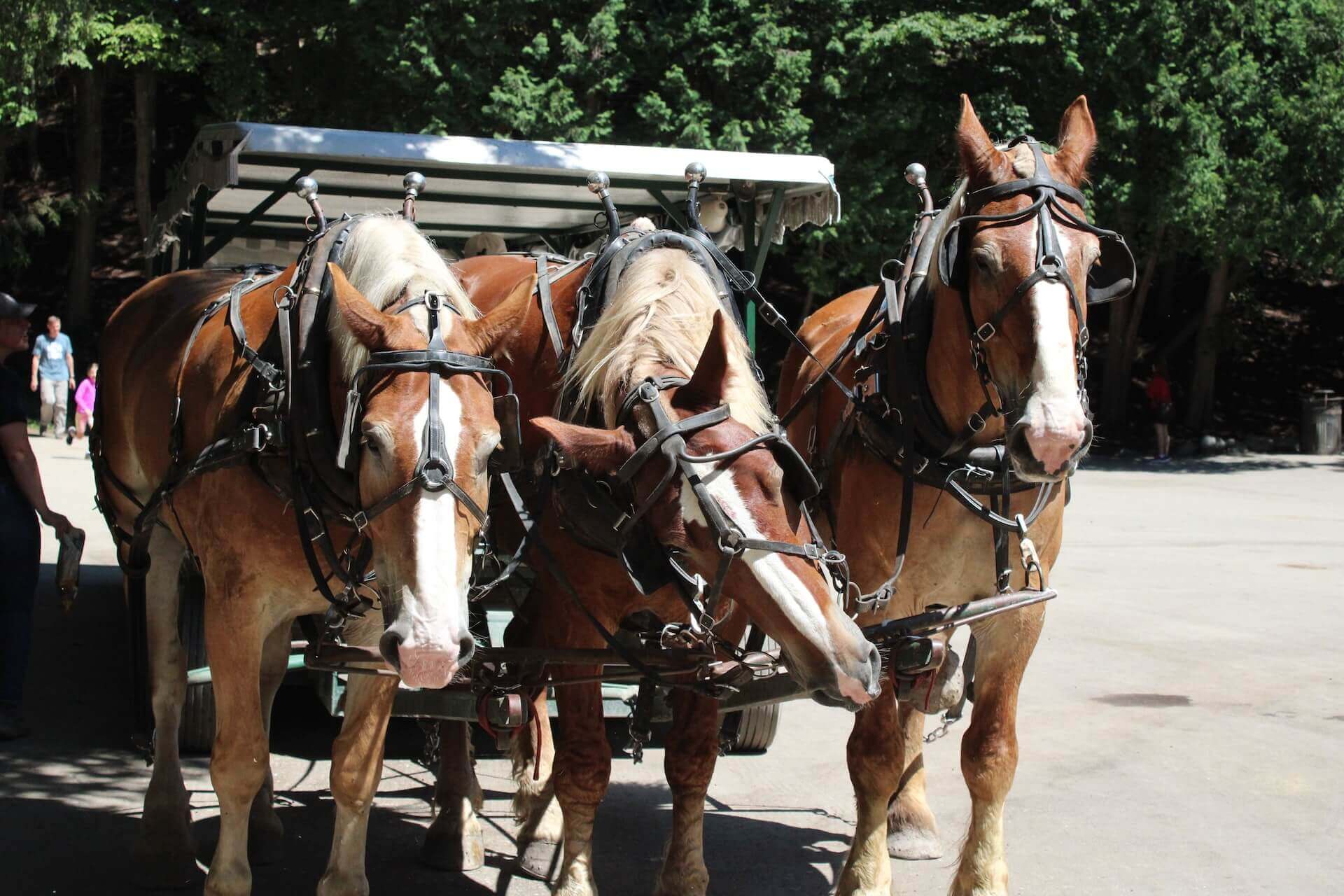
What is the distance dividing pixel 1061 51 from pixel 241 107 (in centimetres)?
1235

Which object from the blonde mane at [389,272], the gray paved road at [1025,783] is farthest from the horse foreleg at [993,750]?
the blonde mane at [389,272]

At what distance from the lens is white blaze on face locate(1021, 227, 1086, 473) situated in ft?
10.6

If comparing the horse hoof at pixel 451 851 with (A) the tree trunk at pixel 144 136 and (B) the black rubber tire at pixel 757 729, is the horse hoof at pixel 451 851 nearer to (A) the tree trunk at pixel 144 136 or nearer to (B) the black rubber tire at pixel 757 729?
(B) the black rubber tire at pixel 757 729

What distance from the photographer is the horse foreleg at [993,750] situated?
13.0ft

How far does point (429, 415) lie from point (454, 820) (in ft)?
6.78

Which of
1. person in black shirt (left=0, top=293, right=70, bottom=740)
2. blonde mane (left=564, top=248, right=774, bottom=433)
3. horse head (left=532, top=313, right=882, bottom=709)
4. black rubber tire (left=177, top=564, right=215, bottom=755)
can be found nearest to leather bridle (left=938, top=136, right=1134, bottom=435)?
blonde mane (left=564, top=248, right=774, bottom=433)

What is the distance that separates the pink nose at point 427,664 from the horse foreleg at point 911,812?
2242 millimetres

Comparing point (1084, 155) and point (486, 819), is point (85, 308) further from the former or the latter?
point (1084, 155)

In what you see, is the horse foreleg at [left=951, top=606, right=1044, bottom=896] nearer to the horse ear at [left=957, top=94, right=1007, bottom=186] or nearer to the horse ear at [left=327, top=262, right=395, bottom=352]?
the horse ear at [left=957, top=94, right=1007, bottom=186]

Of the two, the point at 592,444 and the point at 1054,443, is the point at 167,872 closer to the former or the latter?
the point at 592,444

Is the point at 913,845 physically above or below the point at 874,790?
below

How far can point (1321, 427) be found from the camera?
20.7 m

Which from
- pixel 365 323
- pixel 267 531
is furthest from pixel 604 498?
pixel 267 531

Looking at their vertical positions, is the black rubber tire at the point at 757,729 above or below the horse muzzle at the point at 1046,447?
below
